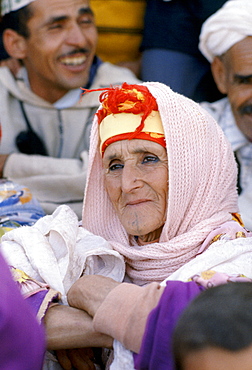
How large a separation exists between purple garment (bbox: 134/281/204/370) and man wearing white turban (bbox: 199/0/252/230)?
197cm

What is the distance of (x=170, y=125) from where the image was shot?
2.29 m

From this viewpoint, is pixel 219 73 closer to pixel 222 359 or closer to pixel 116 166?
pixel 116 166

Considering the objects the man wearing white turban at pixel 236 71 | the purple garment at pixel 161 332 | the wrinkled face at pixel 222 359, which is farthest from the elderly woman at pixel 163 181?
the man wearing white turban at pixel 236 71

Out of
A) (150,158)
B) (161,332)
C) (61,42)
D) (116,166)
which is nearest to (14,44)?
(61,42)

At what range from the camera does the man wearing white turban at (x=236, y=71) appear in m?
3.74

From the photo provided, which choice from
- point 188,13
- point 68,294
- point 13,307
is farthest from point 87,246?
point 188,13

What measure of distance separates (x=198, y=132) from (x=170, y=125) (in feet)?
0.42

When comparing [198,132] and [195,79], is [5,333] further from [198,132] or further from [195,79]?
[195,79]

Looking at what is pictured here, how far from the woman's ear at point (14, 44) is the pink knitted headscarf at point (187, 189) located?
2.30m

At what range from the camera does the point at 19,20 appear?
4332mm

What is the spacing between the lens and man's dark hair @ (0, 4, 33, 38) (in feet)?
13.9

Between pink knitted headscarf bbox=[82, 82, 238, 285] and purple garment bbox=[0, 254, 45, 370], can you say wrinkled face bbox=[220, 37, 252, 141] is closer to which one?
pink knitted headscarf bbox=[82, 82, 238, 285]

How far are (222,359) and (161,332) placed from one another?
0.50 m

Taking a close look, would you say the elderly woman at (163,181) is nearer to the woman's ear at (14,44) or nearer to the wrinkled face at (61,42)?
the wrinkled face at (61,42)
